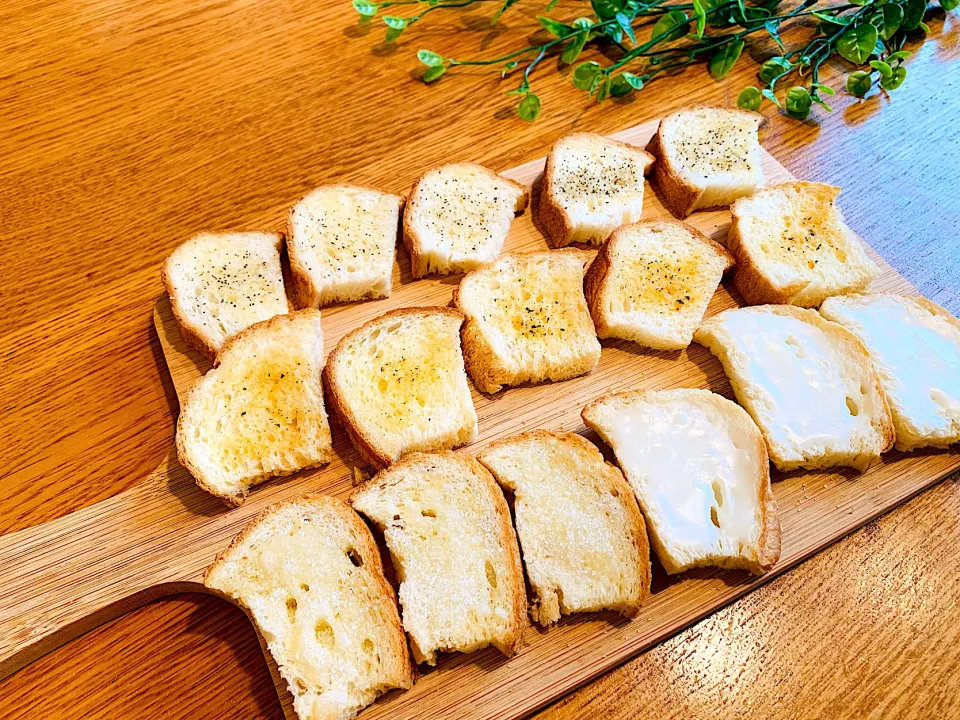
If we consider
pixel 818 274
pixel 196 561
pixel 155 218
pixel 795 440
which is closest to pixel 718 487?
pixel 795 440

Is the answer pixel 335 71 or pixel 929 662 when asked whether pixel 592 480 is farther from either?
pixel 335 71

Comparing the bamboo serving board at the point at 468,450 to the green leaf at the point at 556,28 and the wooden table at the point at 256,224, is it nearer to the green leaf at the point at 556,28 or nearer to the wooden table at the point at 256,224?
the wooden table at the point at 256,224

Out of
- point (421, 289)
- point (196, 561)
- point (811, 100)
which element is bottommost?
point (196, 561)

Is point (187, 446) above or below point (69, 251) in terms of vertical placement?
below

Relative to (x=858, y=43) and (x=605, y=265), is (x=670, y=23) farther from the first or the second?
(x=605, y=265)

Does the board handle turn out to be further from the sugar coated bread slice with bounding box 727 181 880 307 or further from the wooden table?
the sugar coated bread slice with bounding box 727 181 880 307

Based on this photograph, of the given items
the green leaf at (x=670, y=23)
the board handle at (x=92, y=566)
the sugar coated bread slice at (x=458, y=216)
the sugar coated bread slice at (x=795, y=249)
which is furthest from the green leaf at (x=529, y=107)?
the board handle at (x=92, y=566)

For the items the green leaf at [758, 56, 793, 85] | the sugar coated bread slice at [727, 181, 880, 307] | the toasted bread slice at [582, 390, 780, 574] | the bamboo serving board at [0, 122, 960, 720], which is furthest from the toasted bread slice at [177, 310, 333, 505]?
the green leaf at [758, 56, 793, 85]
